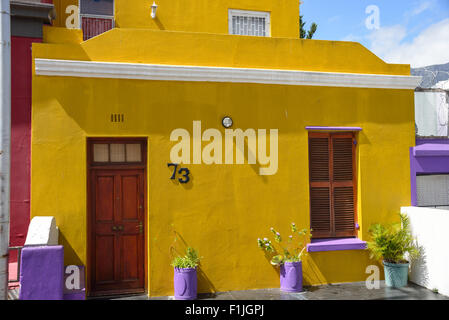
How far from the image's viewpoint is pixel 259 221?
7.40 meters

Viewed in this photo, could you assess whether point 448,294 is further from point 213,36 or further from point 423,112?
point 213,36

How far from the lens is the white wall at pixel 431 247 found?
6.89 metres

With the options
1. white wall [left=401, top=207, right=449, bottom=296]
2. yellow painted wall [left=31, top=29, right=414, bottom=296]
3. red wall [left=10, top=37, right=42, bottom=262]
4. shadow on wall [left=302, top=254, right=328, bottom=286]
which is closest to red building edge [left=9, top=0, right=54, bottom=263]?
red wall [left=10, top=37, right=42, bottom=262]

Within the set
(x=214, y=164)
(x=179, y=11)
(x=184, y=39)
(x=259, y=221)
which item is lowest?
(x=259, y=221)

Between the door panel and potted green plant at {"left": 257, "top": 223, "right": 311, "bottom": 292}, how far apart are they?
7.20ft

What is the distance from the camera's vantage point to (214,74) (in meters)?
7.27

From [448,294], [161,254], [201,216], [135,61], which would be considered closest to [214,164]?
[201,216]

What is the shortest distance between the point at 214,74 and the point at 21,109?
11.6 feet

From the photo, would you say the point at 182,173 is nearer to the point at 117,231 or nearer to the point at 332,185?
the point at 117,231

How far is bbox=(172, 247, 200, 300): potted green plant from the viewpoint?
670cm

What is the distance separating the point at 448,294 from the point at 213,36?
6053 mm

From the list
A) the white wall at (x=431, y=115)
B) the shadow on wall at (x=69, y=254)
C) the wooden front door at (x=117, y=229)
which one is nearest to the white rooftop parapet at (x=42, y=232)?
the shadow on wall at (x=69, y=254)

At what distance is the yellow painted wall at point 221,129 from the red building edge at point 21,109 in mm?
931

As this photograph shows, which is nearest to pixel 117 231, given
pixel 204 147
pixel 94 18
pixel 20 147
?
pixel 204 147
